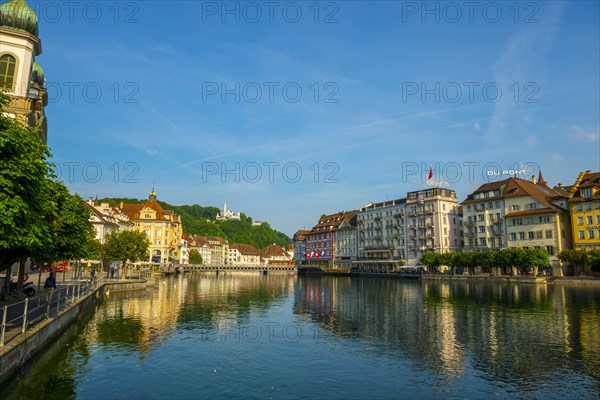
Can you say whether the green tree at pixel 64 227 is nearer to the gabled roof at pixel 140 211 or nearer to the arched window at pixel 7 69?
the arched window at pixel 7 69

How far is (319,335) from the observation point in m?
31.5

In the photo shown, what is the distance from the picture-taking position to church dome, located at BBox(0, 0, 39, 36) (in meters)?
46.8

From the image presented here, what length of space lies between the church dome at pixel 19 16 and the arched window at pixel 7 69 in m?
3.88

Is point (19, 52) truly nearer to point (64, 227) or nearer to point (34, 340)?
point (64, 227)

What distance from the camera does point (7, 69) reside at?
46031 millimetres

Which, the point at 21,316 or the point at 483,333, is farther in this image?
the point at 483,333

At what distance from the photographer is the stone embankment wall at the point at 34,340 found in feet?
55.5

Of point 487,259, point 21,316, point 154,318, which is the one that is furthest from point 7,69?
point 487,259

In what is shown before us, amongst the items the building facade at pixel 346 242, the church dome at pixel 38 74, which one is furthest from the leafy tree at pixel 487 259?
the church dome at pixel 38 74

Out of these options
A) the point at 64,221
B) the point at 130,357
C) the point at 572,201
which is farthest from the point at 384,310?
the point at 572,201

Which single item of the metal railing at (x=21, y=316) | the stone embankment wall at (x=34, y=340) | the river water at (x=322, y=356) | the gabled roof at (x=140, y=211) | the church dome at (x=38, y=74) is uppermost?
the church dome at (x=38, y=74)

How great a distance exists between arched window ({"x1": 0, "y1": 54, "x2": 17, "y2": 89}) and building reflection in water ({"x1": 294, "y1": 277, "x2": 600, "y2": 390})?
38255 millimetres

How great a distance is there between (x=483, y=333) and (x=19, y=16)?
2136 inches

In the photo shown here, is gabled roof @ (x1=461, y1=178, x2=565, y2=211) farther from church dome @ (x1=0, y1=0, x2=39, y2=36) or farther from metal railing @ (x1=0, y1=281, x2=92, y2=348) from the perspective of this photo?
church dome @ (x1=0, y1=0, x2=39, y2=36)
